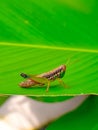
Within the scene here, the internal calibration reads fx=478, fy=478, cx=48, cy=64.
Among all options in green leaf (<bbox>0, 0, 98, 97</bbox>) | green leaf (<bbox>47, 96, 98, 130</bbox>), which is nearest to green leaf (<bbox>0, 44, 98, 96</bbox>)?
green leaf (<bbox>0, 0, 98, 97</bbox>)

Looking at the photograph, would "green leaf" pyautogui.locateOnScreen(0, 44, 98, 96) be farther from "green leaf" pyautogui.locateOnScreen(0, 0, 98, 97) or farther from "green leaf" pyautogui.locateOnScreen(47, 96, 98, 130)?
"green leaf" pyautogui.locateOnScreen(47, 96, 98, 130)

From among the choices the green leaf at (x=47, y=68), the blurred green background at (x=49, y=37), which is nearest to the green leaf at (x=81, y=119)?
the blurred green background at (x=49, y=37)

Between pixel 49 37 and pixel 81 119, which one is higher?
pixel 49 37

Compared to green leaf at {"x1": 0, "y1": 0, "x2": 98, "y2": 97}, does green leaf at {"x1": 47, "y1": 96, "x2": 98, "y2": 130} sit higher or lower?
lower

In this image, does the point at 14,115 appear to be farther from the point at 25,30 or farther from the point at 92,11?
the point at 92,11

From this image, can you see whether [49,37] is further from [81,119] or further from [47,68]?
[81,119]

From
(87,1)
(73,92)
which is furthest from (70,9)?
(73,92)

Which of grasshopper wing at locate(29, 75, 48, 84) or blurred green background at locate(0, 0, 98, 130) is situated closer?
grasshopper wing at locate(29, 75, 48, 84)

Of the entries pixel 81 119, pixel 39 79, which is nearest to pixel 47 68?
pixel 39 79
